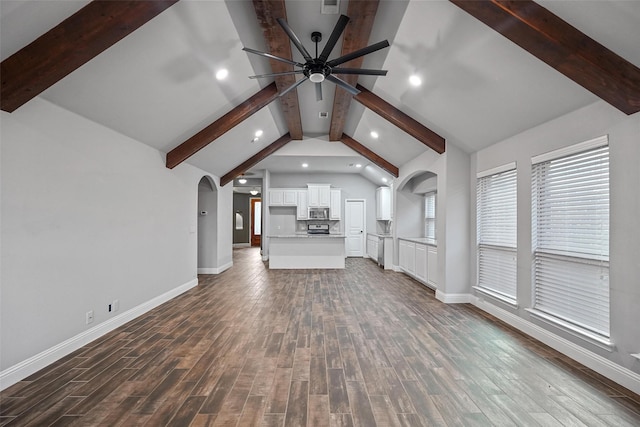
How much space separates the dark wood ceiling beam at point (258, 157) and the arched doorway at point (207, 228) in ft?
1.39

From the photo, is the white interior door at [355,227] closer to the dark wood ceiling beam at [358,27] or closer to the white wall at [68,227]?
the dark wood ceiling beam at [358,27]

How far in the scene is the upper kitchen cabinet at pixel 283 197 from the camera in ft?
32.5

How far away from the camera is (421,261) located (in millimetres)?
6000

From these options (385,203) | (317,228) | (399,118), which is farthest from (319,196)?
(399,118)

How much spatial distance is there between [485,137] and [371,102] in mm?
1711

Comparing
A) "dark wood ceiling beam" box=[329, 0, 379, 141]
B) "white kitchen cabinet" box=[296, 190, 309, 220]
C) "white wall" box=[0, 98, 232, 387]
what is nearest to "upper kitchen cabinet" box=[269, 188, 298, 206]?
"white kitchen cabinet" box=[296, 190, 309, 220]

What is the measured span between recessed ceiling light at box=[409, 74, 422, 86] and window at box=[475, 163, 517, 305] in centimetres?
154

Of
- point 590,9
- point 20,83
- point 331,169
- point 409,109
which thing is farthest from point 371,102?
point 331,169

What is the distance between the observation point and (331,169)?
9438mm

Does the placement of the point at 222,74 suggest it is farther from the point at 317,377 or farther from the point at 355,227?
the point at 355,227

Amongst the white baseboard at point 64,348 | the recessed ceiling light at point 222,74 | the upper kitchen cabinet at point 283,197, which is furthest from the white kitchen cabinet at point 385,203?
the white baseboard at point 64,348

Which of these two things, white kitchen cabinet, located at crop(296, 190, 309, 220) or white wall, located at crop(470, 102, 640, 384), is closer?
white wall, located at crop(470, 102, 640, 384)

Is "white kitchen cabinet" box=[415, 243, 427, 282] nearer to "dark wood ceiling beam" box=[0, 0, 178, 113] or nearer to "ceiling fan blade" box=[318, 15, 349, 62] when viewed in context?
"ceiling fan blade" box=[318, 15, 349, 62]

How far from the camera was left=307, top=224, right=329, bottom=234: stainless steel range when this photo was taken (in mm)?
9891
